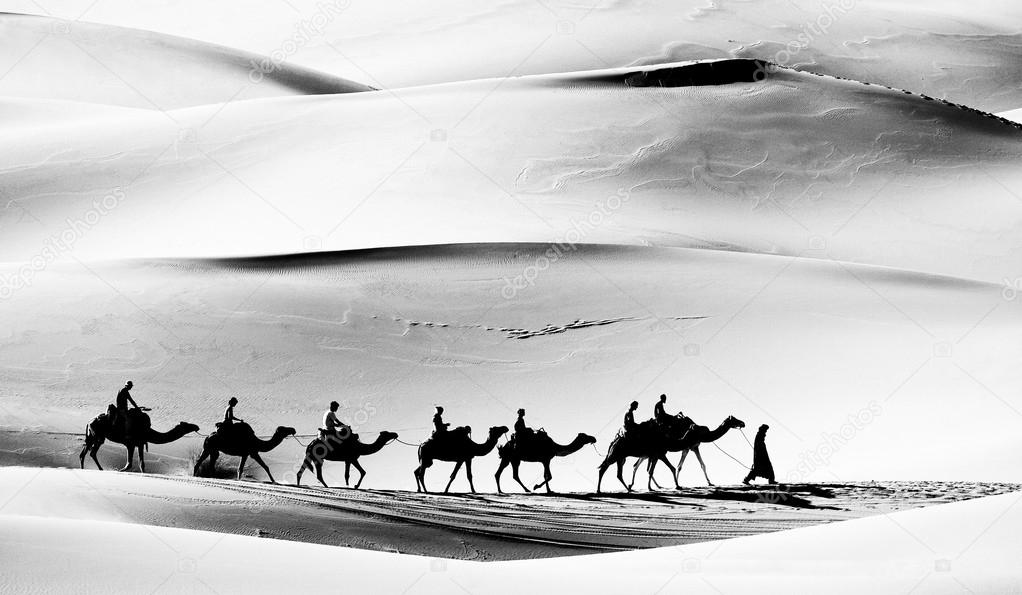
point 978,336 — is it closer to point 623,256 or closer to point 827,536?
point 623,256

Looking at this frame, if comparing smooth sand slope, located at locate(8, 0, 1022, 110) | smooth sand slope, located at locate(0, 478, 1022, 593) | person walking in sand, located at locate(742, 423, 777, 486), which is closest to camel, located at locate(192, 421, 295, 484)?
person walking in sand, located at locate(742, 423, 777, 486)

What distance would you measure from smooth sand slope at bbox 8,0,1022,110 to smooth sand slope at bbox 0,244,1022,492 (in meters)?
26.2

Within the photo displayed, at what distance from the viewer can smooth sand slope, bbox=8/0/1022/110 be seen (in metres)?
52.4

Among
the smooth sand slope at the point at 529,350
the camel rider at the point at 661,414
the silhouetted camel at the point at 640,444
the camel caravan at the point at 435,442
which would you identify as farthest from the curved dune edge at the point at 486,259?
the silhouetted camel at the point at 640,444

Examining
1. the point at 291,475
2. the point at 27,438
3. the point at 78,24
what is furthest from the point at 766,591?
the point at 78,24

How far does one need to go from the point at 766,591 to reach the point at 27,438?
47.0 ft

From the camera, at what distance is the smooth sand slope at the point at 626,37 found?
52.4 metres

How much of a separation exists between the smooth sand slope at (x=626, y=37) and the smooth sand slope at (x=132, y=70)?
551 cm

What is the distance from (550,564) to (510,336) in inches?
557

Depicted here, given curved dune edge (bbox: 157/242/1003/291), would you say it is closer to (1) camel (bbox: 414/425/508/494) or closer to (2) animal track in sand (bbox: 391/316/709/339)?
(2) animal track in sand (bbox: 391/316/709/339)

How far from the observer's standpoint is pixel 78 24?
5069cm

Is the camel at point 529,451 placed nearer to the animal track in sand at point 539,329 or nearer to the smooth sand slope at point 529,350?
the smooth sand slope at point 529,350

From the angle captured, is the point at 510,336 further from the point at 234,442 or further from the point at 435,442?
the point at 234,442

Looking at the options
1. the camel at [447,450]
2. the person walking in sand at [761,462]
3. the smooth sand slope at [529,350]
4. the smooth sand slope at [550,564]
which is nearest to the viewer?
the smooth sand slope at [550,564]
